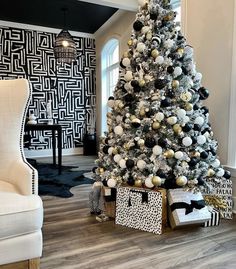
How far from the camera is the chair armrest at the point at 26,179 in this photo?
1606mm

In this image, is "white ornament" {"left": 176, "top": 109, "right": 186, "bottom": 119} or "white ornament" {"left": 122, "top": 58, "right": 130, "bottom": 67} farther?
"white ornament" {"left": 122, "top": 58, "right": 130, "bottom": 67}

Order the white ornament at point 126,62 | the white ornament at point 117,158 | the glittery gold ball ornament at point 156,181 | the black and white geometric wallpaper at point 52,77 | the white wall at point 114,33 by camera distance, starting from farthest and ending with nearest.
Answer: the black and white geometric wallpaper at point 52,77 < the white wall at point 114,33 < the white ornament at point 126,62 < the white ornament at point 117,158 < the glittery gold ball ornament at point 156,181

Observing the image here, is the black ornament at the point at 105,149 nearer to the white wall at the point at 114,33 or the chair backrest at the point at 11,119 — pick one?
the chair backrest at the point at 11,119

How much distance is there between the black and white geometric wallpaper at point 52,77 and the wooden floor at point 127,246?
3.77 m

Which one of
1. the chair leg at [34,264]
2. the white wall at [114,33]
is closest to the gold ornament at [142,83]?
the chair leg at [34,264]

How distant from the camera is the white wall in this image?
4.89m

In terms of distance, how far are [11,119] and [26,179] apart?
21.9 inches

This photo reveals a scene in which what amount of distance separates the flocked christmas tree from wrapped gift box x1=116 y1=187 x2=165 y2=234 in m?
0.09

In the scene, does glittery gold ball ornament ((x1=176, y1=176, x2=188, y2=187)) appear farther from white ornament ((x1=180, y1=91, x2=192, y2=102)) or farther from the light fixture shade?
the light fixture shade

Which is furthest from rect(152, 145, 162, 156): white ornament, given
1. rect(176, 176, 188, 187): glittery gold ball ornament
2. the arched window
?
the arched window

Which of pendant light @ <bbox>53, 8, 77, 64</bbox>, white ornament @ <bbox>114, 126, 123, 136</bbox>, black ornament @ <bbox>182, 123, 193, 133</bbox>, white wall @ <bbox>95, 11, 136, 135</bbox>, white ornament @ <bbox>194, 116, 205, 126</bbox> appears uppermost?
white wall @ <bbox>95, 11, 136, 135</bbox>

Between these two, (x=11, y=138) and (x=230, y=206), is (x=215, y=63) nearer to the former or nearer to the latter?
(x=230, y=206)

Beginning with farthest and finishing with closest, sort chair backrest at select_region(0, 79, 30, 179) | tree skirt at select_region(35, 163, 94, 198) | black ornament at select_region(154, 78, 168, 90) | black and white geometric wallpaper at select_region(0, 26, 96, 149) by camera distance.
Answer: black and white geometric wallpaper at select_region(0, 26, 96, 149) < tree skirt at select_region(35, 163, 94, 198) < black ornament at select_region(154, 78, 168, 90) < chair backrest at select_region(0, 79, 30, 179)

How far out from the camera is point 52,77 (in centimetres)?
592
